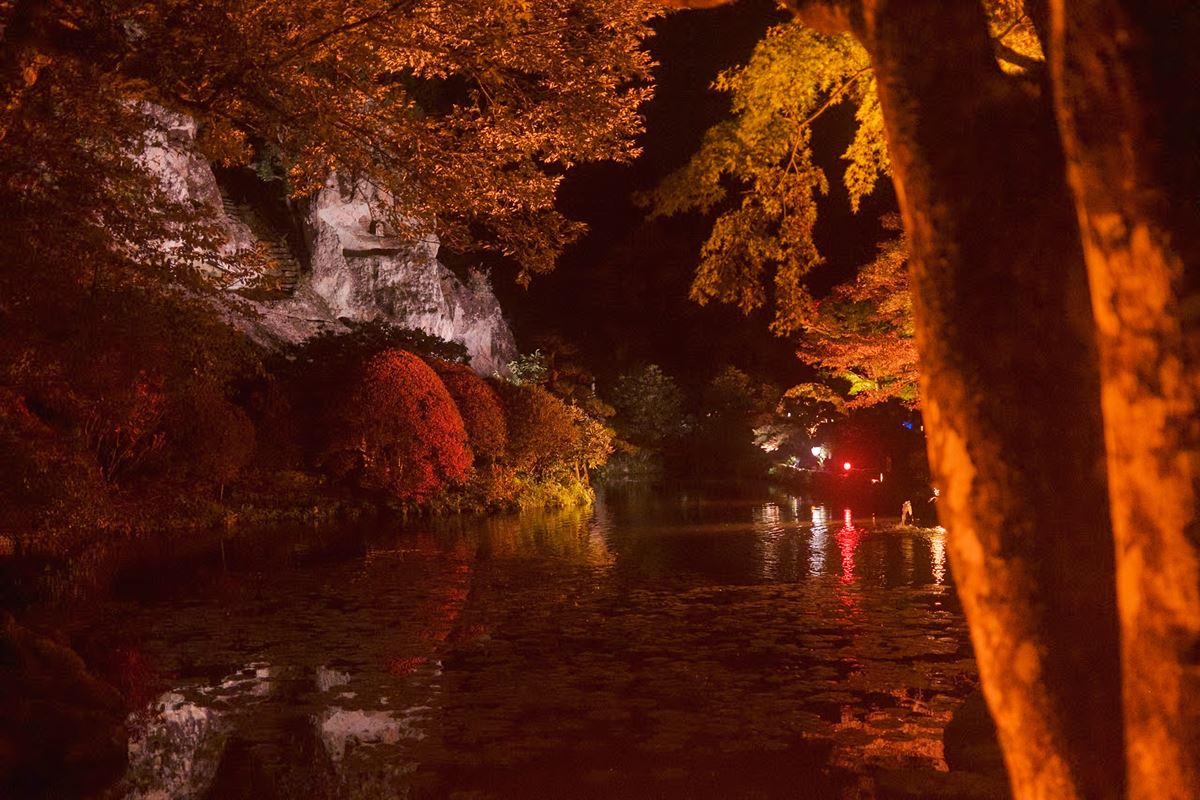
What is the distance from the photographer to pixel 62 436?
49.0 feet

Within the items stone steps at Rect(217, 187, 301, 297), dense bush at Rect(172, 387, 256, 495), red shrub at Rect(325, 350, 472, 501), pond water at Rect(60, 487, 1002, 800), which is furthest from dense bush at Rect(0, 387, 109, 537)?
stone steps at Rect(217, 187, 301, 297)

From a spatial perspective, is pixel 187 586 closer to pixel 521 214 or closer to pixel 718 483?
pixel 521 214

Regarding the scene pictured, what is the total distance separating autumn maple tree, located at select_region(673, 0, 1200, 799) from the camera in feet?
7.11

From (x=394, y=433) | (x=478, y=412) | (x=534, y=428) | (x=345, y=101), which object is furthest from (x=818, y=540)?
(x=345, y=101)

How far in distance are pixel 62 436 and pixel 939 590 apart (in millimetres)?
13036

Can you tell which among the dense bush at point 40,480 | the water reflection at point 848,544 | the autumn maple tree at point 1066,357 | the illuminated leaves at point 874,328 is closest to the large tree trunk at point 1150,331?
the autumn maple tree at point 1066,357

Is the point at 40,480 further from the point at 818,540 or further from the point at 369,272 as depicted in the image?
the point at 369,272

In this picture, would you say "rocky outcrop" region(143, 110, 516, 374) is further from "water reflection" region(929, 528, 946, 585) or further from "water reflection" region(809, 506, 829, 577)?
"water reflection" region(929, 528, 946, 585)

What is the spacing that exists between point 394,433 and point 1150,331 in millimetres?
22868

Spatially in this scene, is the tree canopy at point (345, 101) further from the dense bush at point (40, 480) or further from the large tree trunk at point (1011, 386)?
the large tree trunk at point (1011, 386)

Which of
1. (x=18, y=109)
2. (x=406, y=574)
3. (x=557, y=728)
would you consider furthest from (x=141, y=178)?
(x=557, y=728)

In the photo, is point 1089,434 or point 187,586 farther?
point 187,586

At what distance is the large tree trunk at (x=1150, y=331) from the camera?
2131 mm

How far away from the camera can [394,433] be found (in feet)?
79.2
